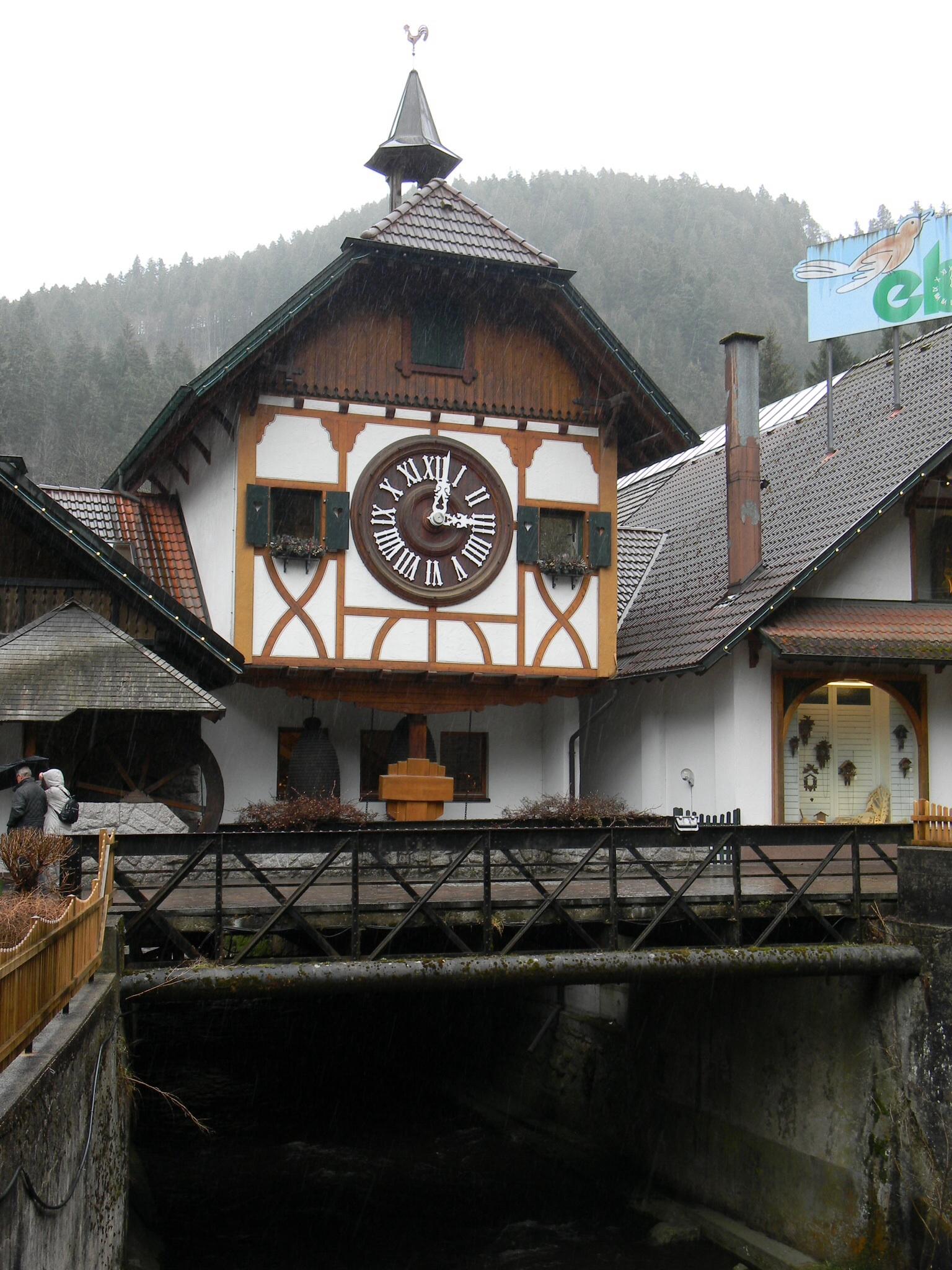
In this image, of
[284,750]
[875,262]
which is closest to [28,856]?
[284,750]

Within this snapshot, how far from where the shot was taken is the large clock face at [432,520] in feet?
62.3

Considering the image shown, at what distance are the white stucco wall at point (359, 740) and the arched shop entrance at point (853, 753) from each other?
128 inches

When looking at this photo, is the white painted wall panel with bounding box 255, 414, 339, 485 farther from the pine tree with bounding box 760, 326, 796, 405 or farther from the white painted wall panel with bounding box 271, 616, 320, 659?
the pine tree with bounding box 760, 326, 796, 405

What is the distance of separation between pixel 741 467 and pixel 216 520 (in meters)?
7.51

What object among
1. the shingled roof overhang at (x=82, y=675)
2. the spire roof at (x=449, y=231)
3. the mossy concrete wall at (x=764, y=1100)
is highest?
the spire roof at (x=449, y=231)

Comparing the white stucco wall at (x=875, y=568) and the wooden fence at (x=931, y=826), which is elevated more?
the white stucco wall at (x=875, y=568)

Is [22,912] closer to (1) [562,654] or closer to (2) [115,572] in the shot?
(2) [115,572]

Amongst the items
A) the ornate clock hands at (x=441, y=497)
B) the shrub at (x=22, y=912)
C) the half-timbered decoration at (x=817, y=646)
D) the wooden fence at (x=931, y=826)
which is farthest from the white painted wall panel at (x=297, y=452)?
the shrub at (x=22, y=912)

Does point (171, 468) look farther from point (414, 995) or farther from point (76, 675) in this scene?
point (414, 995)

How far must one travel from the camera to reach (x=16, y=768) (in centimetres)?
1239

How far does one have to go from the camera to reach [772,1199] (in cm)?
1470

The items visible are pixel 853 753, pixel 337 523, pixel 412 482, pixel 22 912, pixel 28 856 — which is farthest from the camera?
pixel 853 753

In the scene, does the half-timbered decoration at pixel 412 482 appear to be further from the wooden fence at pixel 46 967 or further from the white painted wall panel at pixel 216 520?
the wooden fence at pixel 46 967

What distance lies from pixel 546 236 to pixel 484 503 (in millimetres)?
67242
